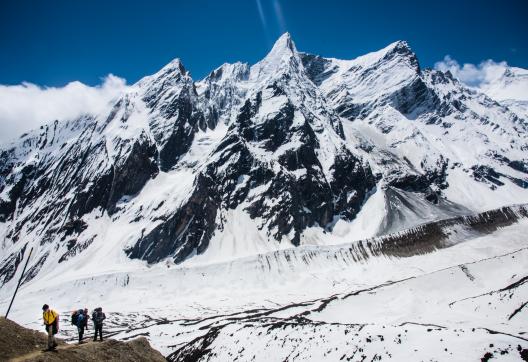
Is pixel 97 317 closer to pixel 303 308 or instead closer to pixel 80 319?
pixel 80 319

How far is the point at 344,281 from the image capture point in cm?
18475

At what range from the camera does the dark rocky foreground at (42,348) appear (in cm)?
2944

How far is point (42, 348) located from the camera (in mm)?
32906

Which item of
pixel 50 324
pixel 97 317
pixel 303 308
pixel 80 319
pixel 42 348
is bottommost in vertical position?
pixel 303 308

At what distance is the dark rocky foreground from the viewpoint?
2944cm

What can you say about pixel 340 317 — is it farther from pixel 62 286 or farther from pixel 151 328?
pixel 62 286

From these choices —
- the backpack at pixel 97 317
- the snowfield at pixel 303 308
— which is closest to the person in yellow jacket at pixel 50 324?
the backpack at pixel 97 317

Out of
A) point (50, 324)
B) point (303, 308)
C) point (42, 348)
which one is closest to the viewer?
point (50, 324)

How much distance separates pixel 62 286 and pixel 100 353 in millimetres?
153289

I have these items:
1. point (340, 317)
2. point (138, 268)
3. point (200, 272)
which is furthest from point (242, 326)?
point (138, 268)

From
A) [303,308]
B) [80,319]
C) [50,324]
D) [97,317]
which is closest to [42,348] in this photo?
[50,324]

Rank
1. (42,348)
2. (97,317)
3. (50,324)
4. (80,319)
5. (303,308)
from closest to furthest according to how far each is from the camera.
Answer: (50,324) → (42,348) → (80,319) → (97,317) → (303,308)

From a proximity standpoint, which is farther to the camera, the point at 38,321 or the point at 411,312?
the point at 38,321

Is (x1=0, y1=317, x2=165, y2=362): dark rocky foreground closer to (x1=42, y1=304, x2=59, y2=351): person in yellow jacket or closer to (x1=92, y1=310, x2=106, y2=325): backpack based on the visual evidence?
(x1=42, y1=304, x2=59, y2=351): person in yellow jacket
